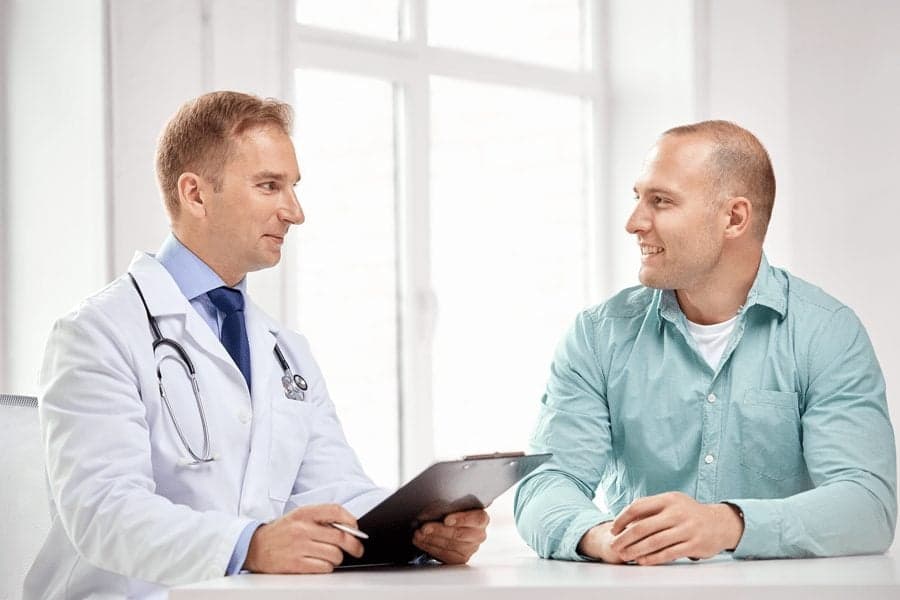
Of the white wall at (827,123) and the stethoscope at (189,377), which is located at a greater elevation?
the white wall at (827,123)

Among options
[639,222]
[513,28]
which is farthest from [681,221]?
[513,28]

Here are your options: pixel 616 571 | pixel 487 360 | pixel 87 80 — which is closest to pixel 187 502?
pixel 616 571

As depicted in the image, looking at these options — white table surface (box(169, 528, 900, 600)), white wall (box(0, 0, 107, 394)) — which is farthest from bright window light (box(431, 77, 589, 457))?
white table surface (box(169, 528, 900, 600))

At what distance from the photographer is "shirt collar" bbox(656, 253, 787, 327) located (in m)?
2.13

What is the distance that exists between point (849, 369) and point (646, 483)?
401 millimetres

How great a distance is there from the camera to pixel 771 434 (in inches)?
82.4

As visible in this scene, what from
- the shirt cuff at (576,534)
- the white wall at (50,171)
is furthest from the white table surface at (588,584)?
the white wall at (50,171)

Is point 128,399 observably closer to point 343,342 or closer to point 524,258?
point 343,342

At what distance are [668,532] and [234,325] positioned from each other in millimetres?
861

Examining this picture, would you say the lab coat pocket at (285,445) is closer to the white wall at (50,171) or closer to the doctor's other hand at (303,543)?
the doctor's other hand at (303,543)

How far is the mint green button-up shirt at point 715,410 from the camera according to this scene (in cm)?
199

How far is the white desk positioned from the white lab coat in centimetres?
27

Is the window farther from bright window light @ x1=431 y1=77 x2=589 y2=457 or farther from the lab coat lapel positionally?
the lab coat lapel

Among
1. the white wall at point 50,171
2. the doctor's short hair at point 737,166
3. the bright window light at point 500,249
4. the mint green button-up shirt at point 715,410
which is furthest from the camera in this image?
the bright window light at point 500,249
